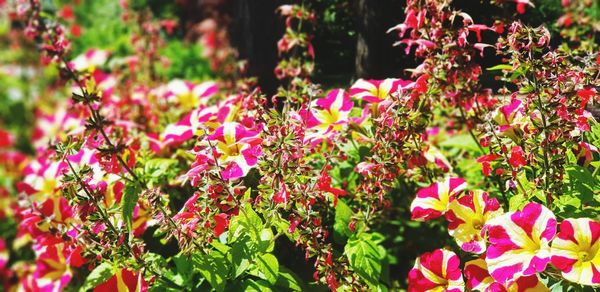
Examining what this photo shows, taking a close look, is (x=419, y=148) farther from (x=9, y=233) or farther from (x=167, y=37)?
(x=167, y=37)

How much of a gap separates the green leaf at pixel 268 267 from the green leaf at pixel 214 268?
0.26ft

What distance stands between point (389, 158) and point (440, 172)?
1.24ft

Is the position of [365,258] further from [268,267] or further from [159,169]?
[159,169]

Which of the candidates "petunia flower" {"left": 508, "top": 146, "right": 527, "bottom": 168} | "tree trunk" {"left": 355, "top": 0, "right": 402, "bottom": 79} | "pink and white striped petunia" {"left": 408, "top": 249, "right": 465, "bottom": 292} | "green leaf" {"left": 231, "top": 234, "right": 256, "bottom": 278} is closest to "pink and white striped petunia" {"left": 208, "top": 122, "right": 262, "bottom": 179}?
"green leaf" {"left": 231, "top": 234, "right": 256, "bottom": 278}

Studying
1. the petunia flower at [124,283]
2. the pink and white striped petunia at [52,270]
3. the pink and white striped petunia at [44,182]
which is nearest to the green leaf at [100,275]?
the petunia flower at [124,283]

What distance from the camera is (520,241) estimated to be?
4.09 feet

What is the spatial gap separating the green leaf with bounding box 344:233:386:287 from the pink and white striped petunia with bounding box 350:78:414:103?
0.37m

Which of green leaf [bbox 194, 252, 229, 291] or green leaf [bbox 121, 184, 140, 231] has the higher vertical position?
green leaf [bbox 121, 184, 140, 231]

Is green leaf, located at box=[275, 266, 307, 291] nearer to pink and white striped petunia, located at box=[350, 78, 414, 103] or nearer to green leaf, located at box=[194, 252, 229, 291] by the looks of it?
green leaf, located at box=[194, 252, 229, 291]

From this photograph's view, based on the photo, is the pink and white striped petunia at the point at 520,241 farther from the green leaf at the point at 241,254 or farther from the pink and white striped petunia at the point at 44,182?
the pink and white striped petunia at the point at 44,182

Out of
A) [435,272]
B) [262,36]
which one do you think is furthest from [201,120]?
[435,272]

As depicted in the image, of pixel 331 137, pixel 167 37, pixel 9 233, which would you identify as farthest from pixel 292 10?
pixel 167 37

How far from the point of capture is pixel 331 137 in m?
1.62

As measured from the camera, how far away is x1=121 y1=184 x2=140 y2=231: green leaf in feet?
5.15
